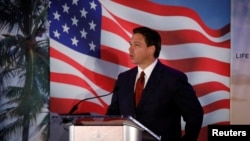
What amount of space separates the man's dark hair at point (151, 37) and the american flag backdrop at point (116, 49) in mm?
85

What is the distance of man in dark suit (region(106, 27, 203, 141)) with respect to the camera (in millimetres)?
3832

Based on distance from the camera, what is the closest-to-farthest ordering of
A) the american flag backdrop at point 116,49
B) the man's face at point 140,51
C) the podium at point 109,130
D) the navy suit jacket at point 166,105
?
the podium at point 109,130, the navy suit jacket at point 166,105, the man's face at point 140,51, the american flag backdrop at point 116,49

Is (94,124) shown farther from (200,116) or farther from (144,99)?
(200,116)

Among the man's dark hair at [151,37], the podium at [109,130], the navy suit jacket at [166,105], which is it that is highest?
the man's dark hair at [151,37]

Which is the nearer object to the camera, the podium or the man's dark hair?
the podium

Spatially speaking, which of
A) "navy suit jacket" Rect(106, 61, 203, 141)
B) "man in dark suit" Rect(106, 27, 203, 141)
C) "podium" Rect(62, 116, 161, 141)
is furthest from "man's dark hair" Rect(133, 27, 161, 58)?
"podium" Rect(62, 116, 161, 141)

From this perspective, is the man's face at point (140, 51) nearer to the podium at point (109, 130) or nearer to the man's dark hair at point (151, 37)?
the man's dark hair at point (151, 37)

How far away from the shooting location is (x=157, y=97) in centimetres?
388

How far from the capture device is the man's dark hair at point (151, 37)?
4.09m

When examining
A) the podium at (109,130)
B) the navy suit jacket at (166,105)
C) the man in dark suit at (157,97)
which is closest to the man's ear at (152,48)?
the man in dark suit at (157,97)

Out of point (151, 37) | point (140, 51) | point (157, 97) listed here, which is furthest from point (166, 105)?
point (151, 37)

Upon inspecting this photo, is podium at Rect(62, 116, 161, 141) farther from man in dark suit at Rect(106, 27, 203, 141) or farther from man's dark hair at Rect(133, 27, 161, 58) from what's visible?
man's dark hair at Rect(133, 27, 161, 58)

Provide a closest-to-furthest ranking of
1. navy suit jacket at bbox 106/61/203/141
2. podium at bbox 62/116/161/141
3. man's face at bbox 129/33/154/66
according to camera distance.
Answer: podium at bbox 62/116/161/141, navy suit jacket at bbox 106/61/203/141, man's face at bbox 129/33/154/66

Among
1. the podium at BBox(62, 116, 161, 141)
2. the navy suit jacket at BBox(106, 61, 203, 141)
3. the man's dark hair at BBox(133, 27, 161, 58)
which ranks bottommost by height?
the podium at BBox(62, 116, 161, 141)
